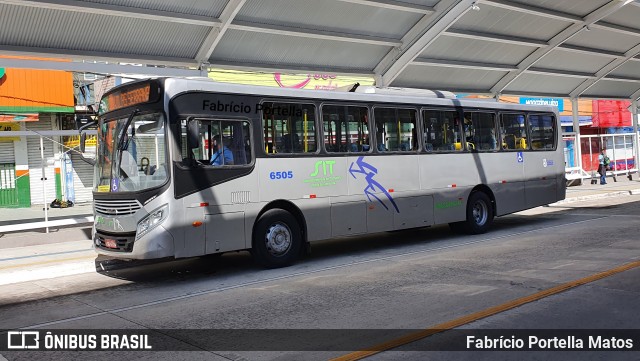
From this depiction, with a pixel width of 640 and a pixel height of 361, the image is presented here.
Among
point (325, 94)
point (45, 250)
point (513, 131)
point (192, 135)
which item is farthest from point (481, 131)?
point (45, 250)

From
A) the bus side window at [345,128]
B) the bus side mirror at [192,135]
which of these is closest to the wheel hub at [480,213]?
the bus side window at [345,128]

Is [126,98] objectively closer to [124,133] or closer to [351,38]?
[124,133]

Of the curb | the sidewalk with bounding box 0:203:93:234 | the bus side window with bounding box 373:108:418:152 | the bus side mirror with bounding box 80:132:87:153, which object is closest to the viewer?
the bus side mirror with bounding box 80:132:87:153

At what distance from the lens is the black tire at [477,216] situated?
14.1 meters

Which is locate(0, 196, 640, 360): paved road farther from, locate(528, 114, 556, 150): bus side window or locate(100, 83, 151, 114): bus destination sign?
locate(528, 114, 556, 150): bus side window

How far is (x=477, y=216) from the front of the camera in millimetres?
14367

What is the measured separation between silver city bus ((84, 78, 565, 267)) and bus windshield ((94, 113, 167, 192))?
0.02 m

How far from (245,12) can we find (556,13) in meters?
10.2

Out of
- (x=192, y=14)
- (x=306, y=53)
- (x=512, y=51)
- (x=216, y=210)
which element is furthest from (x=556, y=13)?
(x=216, y=210)

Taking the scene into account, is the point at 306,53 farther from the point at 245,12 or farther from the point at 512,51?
the point at 512,51

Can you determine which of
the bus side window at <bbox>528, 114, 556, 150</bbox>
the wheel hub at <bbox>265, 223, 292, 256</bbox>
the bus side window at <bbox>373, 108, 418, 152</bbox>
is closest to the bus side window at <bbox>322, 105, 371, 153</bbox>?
the bus side window at <bbox>373, 108, 418, 152</bbox>

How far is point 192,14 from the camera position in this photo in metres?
13.3

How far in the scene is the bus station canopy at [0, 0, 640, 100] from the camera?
12359mm

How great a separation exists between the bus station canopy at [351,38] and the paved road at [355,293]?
509cm
